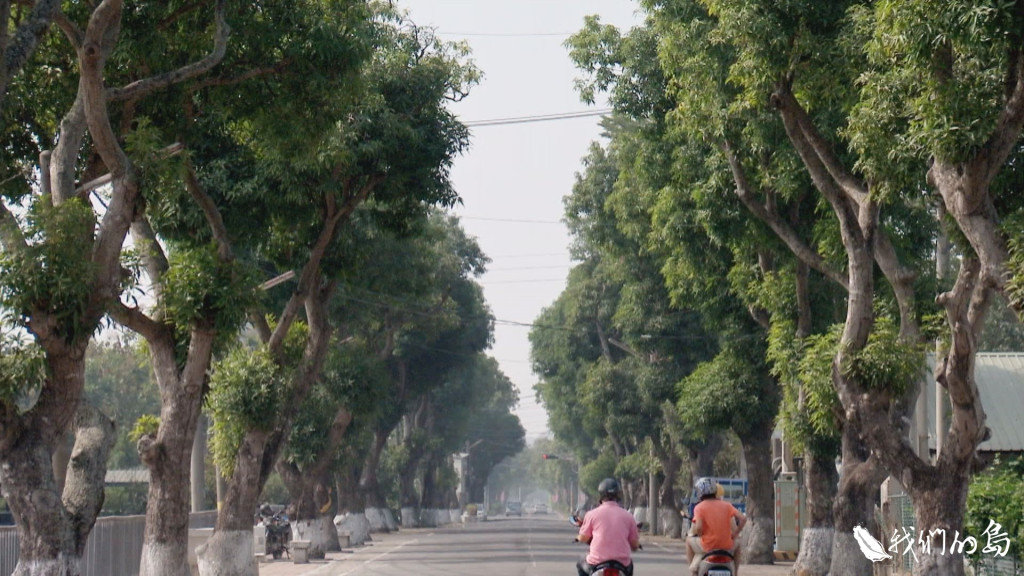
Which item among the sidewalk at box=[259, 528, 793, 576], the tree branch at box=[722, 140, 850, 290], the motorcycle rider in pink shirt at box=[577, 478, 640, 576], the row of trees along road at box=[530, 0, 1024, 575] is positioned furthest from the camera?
the sidewalk at box=[259, 528, 793, 576]

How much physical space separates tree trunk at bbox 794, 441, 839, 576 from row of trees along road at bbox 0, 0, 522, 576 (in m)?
9.33

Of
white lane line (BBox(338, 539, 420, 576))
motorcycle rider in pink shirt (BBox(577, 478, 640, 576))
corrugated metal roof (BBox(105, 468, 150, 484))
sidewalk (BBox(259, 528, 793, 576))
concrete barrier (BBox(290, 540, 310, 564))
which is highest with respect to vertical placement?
corrugated metal roof (BBox(105, 468, 150, 484))

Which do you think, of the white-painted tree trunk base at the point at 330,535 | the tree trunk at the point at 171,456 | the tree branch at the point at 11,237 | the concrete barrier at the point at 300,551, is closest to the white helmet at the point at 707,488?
the tree branch at the point at 11,237

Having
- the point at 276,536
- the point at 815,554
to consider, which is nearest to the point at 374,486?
the point at 276,536

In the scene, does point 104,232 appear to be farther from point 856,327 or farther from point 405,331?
point 405,331

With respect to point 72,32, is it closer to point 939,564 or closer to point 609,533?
point 609,533

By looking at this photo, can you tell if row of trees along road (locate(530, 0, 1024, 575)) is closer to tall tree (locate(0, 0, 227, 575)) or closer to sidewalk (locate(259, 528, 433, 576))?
tall tree (locate(0, 0, 227, 575))

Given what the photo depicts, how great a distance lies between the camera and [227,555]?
24.4 m

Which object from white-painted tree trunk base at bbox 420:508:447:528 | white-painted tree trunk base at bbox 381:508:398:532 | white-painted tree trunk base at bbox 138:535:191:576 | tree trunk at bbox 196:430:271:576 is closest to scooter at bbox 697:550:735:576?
white-painted tree trunk base at bbox 138:535:191:576

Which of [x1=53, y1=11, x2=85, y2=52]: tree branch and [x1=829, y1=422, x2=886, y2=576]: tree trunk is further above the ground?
[x1=53, y1=11, x2=85, y2=52]: tree branch

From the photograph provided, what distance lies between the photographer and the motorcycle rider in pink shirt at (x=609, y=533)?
11664mm

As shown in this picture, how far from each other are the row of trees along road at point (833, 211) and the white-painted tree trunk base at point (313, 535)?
12.0 meters

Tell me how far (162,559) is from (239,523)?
5.88m

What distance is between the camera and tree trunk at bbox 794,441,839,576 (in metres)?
26.9
